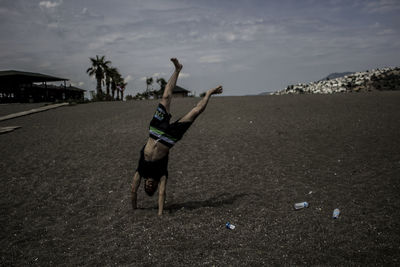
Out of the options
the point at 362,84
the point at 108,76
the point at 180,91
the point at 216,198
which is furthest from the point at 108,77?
the point at 216,198

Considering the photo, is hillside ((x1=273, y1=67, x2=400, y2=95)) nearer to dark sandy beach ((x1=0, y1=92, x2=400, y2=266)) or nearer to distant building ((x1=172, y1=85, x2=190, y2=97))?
dark sandy beach ((x1=0, y1=92, x2=400, y2=266))

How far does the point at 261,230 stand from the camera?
555 cm

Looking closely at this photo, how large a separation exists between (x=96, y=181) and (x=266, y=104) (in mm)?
15806

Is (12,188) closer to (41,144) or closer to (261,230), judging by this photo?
(41,144)

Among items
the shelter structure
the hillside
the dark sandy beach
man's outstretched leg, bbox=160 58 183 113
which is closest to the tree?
the shelter structure

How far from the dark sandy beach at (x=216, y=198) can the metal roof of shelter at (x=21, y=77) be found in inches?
961

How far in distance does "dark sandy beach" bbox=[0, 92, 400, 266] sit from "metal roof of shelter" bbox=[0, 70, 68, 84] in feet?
80.1

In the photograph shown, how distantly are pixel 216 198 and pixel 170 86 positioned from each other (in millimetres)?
3120

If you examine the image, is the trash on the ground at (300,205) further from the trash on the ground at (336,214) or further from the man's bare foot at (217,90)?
the man's bare foot at (217,90)

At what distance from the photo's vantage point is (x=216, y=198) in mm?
7293

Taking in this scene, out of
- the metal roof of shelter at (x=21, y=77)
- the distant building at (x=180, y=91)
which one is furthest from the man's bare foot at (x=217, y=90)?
the distant building at (x=180, y=91)

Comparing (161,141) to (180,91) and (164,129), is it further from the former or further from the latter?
(180,91)

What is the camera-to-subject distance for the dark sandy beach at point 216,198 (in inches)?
193

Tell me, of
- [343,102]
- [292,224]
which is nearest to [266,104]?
[343,102]
